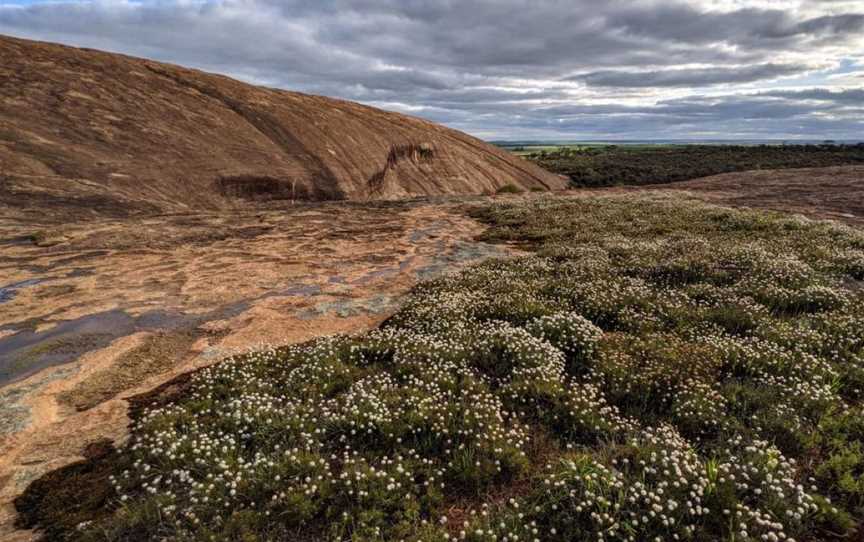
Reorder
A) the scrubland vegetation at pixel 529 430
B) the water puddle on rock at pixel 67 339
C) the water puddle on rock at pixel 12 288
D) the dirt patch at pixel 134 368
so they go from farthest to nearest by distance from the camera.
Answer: the water puddle on rock at pixel 12 288
the water puddle on rock at pixel 67 339
the dirt patch at pixel 134 368
the scrubland vegetation at pixel 529 430

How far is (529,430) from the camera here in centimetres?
708

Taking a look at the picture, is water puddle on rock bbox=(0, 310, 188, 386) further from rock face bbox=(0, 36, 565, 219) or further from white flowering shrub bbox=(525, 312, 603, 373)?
rock face bbox=(0, 36, 565, 219)

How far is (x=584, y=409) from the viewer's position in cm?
729

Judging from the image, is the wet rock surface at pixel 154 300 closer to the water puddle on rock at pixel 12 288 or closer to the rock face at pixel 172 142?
the water puddle on rock at pixel 12 288

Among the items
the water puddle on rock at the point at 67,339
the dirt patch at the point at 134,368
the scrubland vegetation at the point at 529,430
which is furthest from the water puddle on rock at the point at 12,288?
the scrubland vegetation at the point at 529,430

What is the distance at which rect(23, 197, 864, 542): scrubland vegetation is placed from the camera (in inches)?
207

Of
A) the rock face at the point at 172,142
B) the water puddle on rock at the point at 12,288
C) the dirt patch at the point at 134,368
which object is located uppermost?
the rock face at the point at 172,142

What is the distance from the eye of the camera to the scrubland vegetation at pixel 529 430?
17.3 ft

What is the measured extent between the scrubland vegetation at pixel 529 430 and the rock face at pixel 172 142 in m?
19.8

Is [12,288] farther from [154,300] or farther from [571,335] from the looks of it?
[571,335]

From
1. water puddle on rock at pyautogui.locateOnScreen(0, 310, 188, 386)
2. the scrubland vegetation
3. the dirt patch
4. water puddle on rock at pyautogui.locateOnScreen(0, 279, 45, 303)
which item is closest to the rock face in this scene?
water puddle on rock at pyautogui.locateOnScreen(0, 279, 45, 303)

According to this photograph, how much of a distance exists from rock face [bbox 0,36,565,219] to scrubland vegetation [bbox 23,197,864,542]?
65.1ft

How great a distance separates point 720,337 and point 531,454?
230 inches

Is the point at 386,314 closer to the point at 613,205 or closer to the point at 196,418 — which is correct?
the point at 196,418
